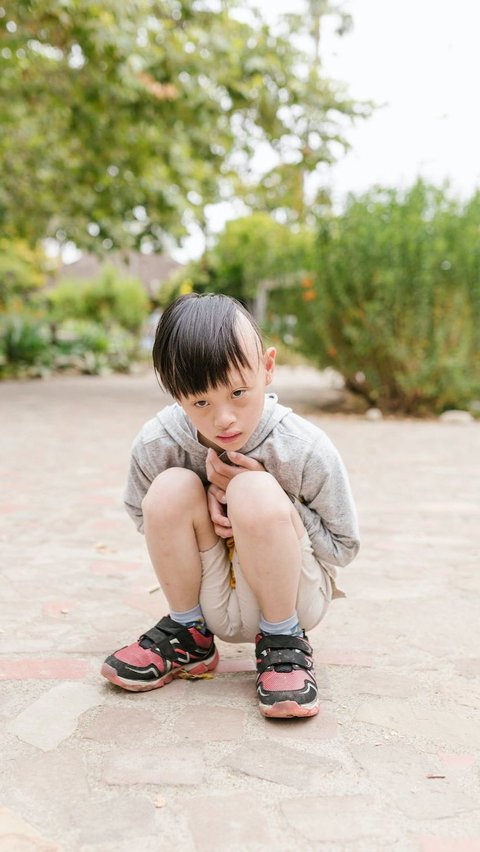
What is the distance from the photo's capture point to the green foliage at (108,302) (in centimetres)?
1881

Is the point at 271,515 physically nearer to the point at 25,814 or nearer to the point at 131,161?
the point at 25,814

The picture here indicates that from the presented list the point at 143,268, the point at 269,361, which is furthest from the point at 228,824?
the point at 143,268

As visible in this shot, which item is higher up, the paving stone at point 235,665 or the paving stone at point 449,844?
the paving stone at point 449,844

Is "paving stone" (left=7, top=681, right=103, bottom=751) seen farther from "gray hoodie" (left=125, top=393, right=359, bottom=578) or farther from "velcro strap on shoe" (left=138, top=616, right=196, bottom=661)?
"gray hoodie" (left=125, top=393, right=359, bottom=578)

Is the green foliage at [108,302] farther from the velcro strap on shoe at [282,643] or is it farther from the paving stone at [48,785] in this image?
the paving stone at [48,785]

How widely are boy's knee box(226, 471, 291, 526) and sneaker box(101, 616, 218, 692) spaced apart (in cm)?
38

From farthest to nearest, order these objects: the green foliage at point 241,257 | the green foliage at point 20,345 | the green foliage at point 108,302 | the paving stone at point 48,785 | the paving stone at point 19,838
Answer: the green foliage at point 241,257
the green foliage at point 108,302
the green foliage at point 20,345
the paving stone at point 48,785
the paving stone at point 19,838

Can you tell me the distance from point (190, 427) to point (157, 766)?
2.36 ft

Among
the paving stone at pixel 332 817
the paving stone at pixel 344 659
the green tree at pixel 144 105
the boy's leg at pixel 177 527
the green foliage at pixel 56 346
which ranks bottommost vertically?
the green foliage at pixel 56 346

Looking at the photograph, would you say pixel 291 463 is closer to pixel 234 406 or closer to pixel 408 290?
pixel 234 406

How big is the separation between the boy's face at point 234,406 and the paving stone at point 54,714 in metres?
0.65

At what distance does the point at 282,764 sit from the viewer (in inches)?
60.3

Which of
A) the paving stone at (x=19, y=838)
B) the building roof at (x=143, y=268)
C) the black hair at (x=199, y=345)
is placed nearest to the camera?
the paving stone at (x=19, y=838)

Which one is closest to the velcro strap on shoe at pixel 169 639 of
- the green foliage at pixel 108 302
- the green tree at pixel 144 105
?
the green tree at pixel 144 105
